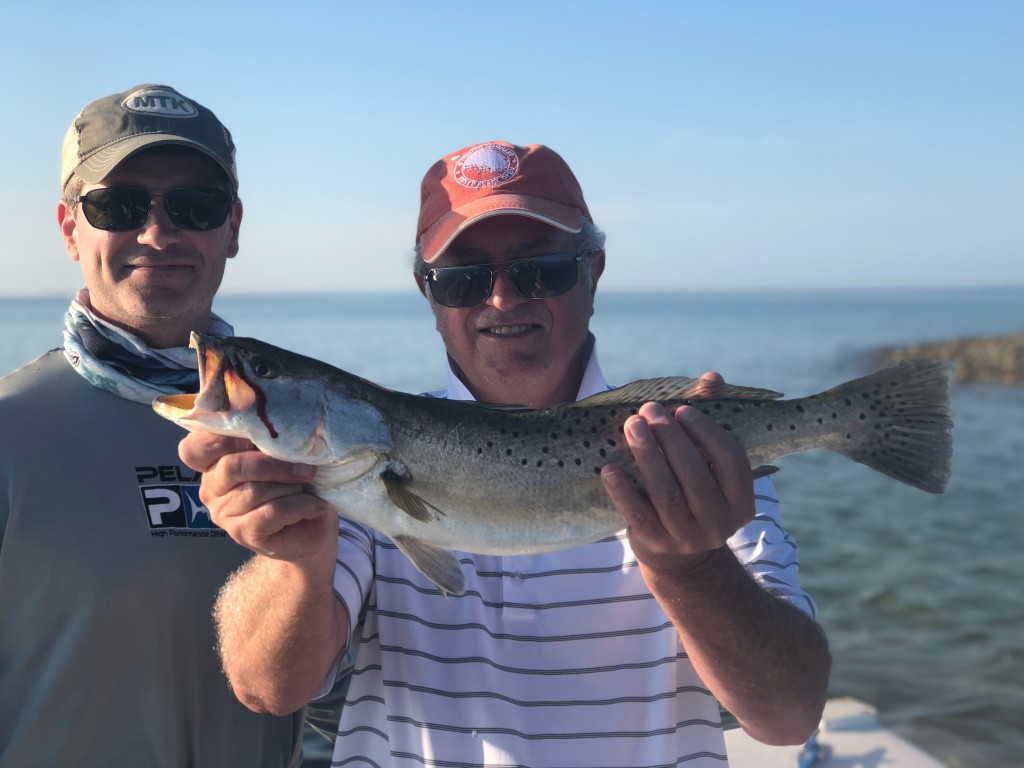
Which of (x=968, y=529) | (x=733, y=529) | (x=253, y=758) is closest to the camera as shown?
(x=733, y=529)

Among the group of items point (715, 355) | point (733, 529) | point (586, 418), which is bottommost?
point (715, 355)

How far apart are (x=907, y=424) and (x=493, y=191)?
2244 mm

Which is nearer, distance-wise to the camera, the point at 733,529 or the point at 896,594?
the point at 733,529

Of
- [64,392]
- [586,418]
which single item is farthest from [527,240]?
[64,392]

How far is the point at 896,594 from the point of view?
502 inches

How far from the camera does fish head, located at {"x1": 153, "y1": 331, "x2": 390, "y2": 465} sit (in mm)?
3350

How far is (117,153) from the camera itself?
4820mm

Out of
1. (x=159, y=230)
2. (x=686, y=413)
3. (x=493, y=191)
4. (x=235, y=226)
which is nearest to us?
(x=686, y=413)

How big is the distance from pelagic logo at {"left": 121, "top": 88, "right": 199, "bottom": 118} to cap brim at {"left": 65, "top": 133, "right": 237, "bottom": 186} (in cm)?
20

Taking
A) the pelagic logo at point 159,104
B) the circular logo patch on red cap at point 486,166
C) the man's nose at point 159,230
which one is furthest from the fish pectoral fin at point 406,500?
the pelagic logo at point 159,104

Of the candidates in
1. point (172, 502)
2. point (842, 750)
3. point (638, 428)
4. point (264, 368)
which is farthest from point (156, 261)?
point (842, 750)

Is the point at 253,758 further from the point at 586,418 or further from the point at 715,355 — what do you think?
the point at 715,355

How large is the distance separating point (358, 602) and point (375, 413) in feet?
3.07

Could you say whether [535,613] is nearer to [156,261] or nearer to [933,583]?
[156,261]
